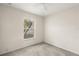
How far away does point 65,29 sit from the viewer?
338 centimetres

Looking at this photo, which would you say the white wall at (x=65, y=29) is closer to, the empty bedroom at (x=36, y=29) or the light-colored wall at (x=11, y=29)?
the empty bedroom at (x=36, y=29)

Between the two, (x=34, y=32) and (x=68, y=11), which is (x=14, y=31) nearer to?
(x=34, y=32)

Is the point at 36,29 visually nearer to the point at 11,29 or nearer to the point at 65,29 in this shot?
the point at 11,29

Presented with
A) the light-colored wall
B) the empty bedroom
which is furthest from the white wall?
the light-colored wall

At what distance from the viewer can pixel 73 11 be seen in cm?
300

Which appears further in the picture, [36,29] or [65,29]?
[36,29]

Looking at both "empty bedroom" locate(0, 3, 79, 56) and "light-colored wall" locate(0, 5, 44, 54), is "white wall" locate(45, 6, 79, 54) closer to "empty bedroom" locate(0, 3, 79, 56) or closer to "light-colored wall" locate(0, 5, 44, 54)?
"empty bedroom" locate(0, 3, 79, 56)

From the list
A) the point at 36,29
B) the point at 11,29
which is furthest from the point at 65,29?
the point at 11,29

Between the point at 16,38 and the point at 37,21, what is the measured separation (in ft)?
7.11

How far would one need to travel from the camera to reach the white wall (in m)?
2.90

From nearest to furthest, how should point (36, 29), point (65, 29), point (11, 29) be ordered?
point (11, 29)
point (65, 29)
point (36, 29)

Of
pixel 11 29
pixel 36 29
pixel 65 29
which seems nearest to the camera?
pixel 11 29

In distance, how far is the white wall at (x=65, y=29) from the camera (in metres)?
2.90

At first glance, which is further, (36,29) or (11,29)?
(36,29)
